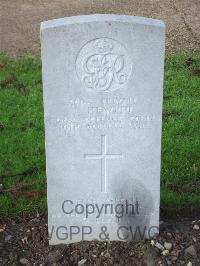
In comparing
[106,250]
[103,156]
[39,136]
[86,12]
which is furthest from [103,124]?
[86,12]

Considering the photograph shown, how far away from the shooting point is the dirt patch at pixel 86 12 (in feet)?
28.8

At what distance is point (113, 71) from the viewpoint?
12.9 feet

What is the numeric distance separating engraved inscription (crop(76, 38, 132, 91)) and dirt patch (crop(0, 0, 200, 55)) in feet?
15.2

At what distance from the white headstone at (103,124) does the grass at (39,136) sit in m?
0.69

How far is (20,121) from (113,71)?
8.58 feet

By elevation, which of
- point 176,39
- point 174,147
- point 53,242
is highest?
point 176,39

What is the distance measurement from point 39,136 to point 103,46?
2340 mm

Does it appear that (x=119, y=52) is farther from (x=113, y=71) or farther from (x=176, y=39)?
(x=176, y=39)

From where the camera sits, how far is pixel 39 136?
6.02 metres

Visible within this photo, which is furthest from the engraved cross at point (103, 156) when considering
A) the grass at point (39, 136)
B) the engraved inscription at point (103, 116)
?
the grass at point (39, 136)

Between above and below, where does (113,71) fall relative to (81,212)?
above

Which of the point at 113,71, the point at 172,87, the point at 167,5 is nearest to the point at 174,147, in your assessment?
the point at 172,87

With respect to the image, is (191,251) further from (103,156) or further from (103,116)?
(103,116)

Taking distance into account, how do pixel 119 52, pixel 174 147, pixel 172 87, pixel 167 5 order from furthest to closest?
pixel 167 5 → pixel 172 87 → pixel 174 147 → pixel 119 52
